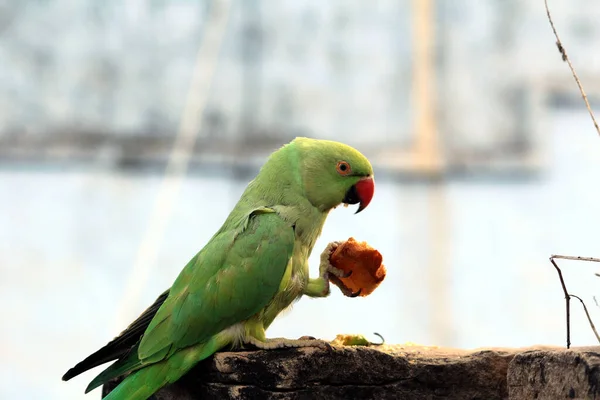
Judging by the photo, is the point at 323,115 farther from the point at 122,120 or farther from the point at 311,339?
the point at 311,339

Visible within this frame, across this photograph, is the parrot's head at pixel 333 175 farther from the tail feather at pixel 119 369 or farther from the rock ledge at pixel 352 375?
the tail feather at pixel 119 369

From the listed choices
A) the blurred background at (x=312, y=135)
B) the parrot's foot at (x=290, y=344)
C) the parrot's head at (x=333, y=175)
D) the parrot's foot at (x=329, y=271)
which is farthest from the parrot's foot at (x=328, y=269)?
the blurred background at (x=312, y=135)

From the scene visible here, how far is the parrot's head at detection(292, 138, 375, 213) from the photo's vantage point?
211 cm

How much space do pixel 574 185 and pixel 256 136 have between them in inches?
72.2

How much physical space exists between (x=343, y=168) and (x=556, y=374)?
87cm

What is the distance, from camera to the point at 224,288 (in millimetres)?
1898

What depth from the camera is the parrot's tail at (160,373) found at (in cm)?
186

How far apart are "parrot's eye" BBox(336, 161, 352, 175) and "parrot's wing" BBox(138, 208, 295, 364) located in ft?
0.85

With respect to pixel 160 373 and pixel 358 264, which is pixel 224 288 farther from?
pixel 358 264

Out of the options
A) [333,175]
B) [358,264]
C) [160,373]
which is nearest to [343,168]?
[333,175]

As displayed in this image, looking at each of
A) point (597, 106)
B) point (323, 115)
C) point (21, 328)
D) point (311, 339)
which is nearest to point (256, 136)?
point (323, 115)

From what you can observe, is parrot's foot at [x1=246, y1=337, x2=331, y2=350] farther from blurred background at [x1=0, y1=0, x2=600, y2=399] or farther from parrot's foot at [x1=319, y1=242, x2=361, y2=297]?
blurred background at [x1=0, y1=0, x2=600, y2=399]

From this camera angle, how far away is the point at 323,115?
170 inches

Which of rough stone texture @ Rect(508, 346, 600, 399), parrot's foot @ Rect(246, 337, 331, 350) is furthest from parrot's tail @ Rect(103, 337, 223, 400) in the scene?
rough stone texture @ Rect(508, 346, 600, 399)
